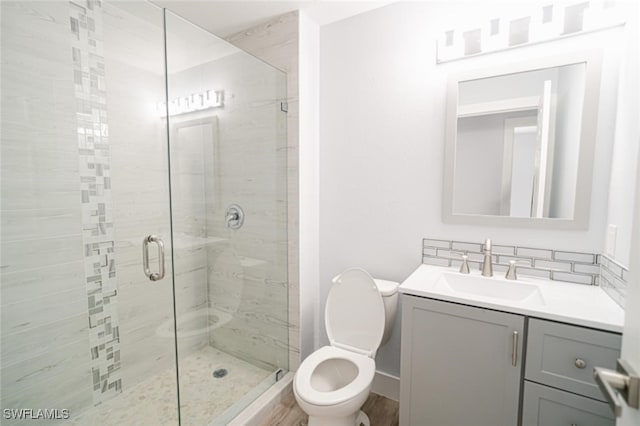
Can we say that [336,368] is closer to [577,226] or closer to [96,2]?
[577,226]

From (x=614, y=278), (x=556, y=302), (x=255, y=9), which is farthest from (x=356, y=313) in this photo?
(x=255, y=9)

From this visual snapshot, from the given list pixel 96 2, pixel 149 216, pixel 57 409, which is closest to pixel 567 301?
pixel 149 216

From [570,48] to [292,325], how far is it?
2.19 metres

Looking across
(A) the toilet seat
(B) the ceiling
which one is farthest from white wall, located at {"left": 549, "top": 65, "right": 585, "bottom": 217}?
(A) the toilet seat

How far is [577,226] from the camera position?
4.65ft

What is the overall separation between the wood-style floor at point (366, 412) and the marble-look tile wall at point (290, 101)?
27cm

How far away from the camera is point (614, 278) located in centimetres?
125

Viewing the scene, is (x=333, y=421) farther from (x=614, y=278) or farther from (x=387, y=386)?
(x=614, y=278)

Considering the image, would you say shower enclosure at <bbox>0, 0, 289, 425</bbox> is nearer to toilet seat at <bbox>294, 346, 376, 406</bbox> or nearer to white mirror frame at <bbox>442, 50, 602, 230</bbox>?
toilet seat at <bbox>294, 346, 376, 406</bbox>

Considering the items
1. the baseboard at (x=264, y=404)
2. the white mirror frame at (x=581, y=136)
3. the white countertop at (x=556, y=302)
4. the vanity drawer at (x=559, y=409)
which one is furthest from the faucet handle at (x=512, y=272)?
the baseboard at (x=264, y=404)

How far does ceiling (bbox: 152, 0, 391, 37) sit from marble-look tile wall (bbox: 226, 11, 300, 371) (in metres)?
0.07

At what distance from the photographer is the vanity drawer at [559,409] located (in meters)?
1.05

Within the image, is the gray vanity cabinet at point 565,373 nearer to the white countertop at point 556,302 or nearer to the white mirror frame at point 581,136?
the white countertop at point 556,302

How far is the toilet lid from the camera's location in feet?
5.62
